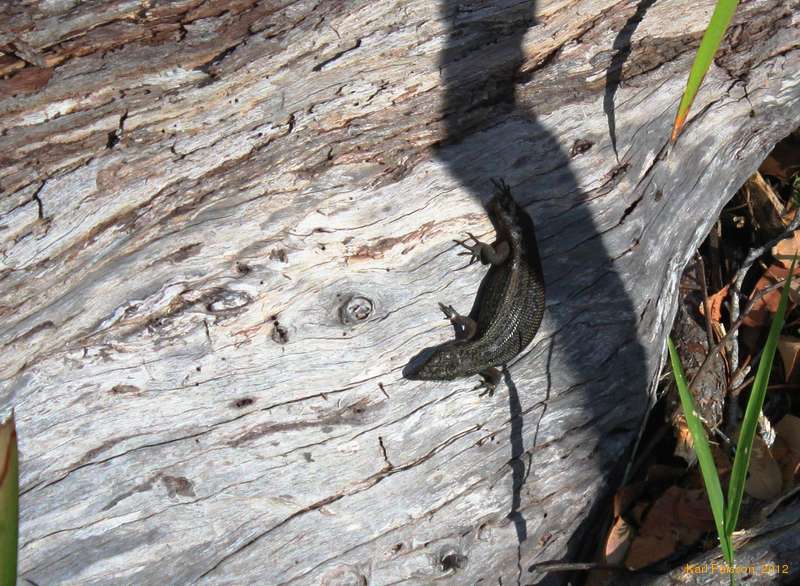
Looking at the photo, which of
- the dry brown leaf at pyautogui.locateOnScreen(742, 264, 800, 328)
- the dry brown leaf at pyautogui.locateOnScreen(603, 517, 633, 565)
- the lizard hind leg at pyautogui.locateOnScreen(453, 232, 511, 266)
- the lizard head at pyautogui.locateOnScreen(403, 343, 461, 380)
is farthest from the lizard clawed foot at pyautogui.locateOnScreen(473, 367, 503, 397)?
the dry brown leaf at pyautogui.locateOnScreen(742, 264, 800, 328)

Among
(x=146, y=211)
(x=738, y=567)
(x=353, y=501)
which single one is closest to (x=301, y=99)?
(x=146, y=211)

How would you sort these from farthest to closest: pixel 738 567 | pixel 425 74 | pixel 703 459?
pixel 425 74 < pixel 738 567 < pixel 703 459

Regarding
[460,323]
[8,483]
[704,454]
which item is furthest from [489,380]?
[8,483]

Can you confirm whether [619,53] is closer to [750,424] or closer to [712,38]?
[712,38]

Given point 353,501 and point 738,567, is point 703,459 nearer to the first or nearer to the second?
point 738,567

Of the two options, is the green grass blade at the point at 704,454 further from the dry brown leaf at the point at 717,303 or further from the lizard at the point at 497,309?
the dry brown leaf at the point at 717,303

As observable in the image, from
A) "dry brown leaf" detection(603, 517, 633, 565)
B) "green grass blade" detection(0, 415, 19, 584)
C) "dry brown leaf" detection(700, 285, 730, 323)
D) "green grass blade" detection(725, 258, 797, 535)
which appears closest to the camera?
"green grass blade" detection(0, 415, 19, 584)

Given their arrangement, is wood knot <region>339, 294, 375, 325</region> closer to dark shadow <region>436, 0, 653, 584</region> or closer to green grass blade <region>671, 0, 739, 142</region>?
dark shadow <region>436, 0, 653, 584</region>
